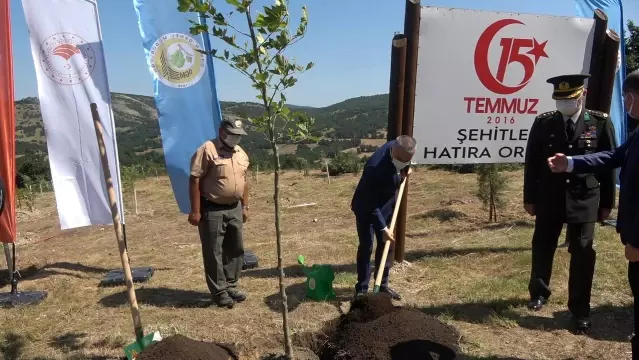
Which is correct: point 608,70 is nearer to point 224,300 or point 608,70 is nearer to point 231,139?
point 231,139

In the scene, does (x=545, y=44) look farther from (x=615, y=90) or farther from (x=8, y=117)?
(x=8, y=117)

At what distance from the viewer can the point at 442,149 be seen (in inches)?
209

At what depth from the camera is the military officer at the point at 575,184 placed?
3621 mm

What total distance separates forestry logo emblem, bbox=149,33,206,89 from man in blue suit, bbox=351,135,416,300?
9.31 ft

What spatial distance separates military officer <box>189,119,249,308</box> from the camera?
4.20 metres

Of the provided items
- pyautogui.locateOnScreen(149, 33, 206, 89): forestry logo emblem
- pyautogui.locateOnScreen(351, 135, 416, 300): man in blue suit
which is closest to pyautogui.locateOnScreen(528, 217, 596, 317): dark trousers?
pyautogui.locateOnScreen(351, 135, 416, 300): man in blue suit

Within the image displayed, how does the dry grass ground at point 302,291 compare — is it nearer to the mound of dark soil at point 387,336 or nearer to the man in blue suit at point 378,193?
the mound of dark soil at point 387,336

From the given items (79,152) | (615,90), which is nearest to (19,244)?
(79,152)

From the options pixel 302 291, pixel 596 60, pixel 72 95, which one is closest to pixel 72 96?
pixel 72 95

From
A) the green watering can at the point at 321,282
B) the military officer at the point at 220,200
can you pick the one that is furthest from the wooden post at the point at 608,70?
the military officer at the point at 220,200

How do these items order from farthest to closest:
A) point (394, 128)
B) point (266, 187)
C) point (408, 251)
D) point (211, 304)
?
point (266, 187) < point (408, 251) < point (394, 128) < point (211, 304)

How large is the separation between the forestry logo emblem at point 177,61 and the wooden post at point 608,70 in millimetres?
4816

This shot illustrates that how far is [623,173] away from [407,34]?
280 centimetres

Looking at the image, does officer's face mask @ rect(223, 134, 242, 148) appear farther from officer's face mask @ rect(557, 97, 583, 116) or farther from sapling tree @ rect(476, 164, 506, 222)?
sapling tree @ rect(476, 164, 506, 222)
